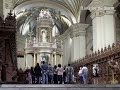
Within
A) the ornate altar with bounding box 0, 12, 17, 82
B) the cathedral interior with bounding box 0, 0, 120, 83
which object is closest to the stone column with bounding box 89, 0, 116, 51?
the cathedral interior with bounding box 0, 0, 120, 83

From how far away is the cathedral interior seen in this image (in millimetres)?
13719

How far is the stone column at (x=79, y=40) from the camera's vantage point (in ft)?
106

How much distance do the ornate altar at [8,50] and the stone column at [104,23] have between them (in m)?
11.7

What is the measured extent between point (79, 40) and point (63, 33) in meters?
9.30

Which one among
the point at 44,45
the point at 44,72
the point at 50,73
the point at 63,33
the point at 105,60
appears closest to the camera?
the point at 44,72

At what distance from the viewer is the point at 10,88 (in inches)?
350

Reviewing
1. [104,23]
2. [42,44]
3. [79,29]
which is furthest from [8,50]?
[42,44]

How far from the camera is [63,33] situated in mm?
41875

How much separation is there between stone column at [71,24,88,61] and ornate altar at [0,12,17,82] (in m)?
19.4

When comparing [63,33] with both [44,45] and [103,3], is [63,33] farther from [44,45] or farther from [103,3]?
[103,3]

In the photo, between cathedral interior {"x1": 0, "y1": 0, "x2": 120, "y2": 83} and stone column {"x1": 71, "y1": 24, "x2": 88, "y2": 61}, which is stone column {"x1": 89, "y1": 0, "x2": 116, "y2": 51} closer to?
cathedral interior {"x1": 0, "y1": 0, "x2": 120, "y2": 83}

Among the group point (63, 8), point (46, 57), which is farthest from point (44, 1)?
point (46, 57)

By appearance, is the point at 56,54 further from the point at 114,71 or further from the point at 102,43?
the point at 114,71

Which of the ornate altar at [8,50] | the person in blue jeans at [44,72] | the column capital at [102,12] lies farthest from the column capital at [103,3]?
the ornate altar at [8,50]
